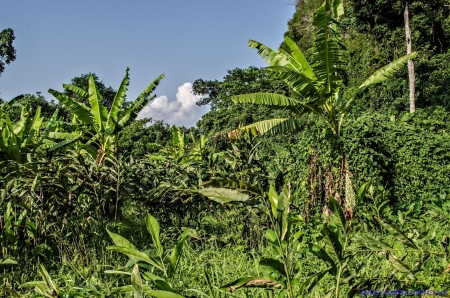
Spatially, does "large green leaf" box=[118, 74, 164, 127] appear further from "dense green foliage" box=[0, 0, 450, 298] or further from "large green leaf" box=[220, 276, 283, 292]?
"large green leaf" box=[220, 276, 283, 292]

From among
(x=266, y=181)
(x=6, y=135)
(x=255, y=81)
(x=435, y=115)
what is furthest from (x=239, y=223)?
(x=255, y=81)

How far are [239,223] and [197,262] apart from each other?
3.00 ft

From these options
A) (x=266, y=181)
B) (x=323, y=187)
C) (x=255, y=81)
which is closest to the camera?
(x=266, y=181)

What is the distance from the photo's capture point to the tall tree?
19.7m

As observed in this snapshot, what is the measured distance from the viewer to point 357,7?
19.2 metres

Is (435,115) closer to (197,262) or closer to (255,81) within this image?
(197,262)

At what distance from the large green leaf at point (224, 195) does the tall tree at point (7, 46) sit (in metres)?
22.4

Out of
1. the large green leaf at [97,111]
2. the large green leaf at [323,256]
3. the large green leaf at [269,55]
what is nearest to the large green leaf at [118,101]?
the large green leaf at [97,111]

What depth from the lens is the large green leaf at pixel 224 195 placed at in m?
0.77

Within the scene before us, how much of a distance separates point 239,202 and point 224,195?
73 mm

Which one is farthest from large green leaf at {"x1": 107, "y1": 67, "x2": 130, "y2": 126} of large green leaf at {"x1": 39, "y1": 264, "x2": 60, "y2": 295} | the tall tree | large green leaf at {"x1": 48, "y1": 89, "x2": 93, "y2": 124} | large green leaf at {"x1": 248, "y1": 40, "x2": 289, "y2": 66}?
the tall tree

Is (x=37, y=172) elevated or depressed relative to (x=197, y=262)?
elevated

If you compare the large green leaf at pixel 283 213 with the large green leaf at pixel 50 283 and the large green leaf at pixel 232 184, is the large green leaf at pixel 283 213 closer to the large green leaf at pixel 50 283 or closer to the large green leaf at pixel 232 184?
the large green leaf at pixel 232 184

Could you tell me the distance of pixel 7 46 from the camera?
65.3ft
